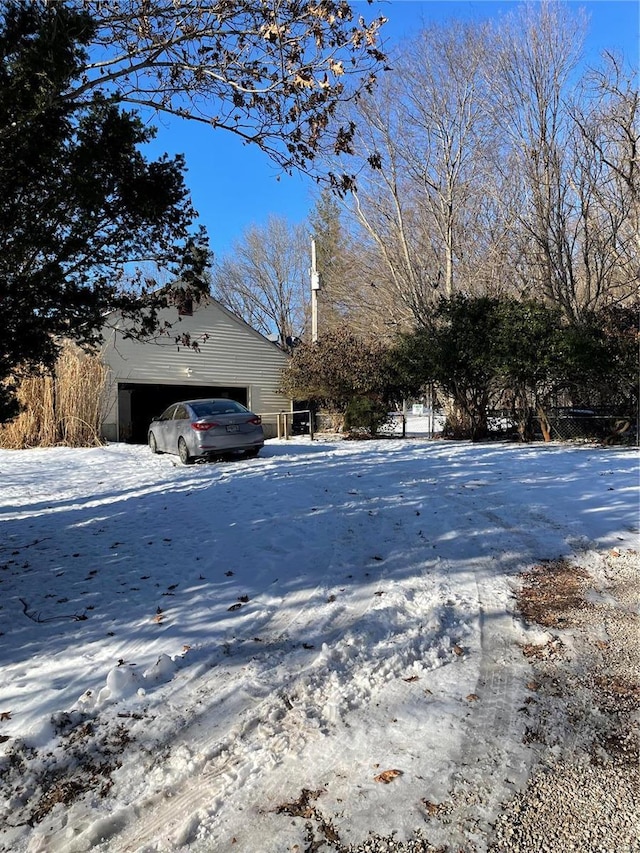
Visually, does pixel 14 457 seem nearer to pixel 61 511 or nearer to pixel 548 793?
pixel 61 511

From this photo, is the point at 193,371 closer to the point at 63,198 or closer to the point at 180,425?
the point at 180,425

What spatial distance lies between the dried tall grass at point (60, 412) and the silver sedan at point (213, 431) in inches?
213

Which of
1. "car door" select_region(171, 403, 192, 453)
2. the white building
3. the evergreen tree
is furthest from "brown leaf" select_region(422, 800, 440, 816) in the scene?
the white building

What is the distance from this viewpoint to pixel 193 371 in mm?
20531

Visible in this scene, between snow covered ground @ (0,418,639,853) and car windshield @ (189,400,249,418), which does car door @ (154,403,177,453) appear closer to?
car windshield @ (189,400,249,418)

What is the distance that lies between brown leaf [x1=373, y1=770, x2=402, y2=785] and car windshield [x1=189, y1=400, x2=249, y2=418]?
997 centimetres

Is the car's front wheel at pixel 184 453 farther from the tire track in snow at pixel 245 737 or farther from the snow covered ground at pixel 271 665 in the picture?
the tire track in snow at pixel 245 737

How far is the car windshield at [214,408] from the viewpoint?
1172 centimetres

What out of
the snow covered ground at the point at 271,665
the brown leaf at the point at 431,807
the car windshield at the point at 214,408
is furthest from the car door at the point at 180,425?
the brown leaf at the point at 431,807

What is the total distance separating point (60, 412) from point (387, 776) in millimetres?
16485

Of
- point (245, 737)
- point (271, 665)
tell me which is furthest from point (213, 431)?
point (245, 737)

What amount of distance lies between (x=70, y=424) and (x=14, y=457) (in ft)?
8.74

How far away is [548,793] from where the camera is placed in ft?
6.57

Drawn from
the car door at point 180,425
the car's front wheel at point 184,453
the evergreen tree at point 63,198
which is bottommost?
the car's front wheel at point 184,453
